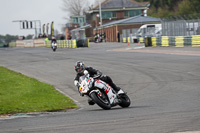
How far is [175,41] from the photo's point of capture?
4100 cm

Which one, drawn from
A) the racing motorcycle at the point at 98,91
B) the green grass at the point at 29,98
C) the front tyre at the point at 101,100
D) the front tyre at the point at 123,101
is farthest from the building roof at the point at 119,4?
the front tyre at the point at 101,100

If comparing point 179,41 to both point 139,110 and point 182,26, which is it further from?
point 139,110

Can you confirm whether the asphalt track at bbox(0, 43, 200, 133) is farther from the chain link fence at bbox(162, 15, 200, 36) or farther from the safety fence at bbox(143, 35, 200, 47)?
the chain link fence at bbox(162, 15, 200, 36)

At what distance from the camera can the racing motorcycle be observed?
34.7 ft

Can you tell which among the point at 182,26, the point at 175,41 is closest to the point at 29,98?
the point at 182,26

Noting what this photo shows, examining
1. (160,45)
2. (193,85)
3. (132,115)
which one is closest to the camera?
(132,115)

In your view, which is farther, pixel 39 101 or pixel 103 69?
pixel 103 69

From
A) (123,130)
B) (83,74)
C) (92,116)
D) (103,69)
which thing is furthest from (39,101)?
(103,69)

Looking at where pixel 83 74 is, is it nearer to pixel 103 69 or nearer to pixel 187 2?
pixel 103 69

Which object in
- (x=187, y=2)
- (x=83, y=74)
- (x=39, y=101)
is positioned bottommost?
(x=39, y=101)

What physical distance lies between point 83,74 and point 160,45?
3369cm

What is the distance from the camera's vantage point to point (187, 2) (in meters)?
93.2

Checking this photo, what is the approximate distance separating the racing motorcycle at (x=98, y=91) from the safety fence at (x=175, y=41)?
2711 centimetres

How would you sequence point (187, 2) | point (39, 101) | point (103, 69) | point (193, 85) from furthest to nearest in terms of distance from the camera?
point (187, 2) < point (103, 69) < point (193, 85) < point (39, 101)
